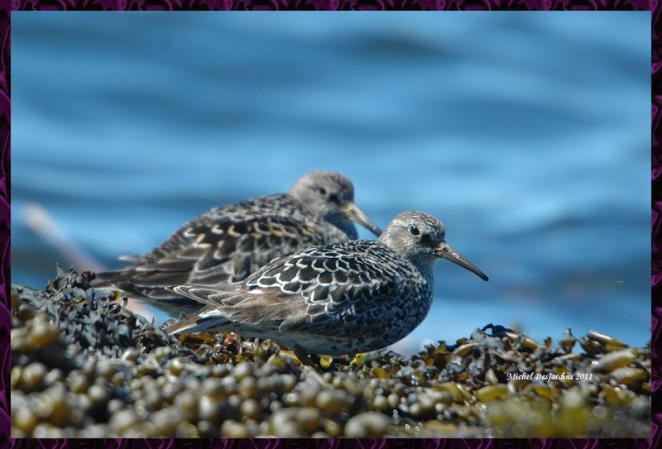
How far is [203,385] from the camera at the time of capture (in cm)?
372

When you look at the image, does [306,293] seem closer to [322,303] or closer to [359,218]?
[322,303]

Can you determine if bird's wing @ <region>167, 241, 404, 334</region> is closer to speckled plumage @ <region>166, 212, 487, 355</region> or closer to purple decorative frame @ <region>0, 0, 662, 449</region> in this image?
speckled plumage @ <region>166, 212, 487, 355</region>

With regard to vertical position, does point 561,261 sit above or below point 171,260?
below

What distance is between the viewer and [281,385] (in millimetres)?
3809

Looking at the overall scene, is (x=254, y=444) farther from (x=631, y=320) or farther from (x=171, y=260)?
(x=631, y=320)

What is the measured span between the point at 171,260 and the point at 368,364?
2.80 meters

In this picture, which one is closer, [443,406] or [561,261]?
[443,406]

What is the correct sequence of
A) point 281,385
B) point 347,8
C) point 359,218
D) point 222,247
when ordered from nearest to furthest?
point 281,385 < point 347,8 < point 222,247 < point 359,218

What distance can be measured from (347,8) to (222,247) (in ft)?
9.99

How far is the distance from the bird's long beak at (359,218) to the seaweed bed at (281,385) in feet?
12.4

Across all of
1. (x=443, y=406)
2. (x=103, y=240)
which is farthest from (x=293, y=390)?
(x=103, y=240)

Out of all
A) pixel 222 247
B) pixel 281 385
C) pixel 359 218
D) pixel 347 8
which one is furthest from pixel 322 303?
pixel 359 218

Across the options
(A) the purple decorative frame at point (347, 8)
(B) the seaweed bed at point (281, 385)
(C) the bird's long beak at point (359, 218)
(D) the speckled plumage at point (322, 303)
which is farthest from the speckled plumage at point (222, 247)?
(A) the purple decorative frame at point (347, 8)

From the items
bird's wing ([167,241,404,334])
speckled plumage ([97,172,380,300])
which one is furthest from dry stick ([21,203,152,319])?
bird's wing ([167,241,404,334])
